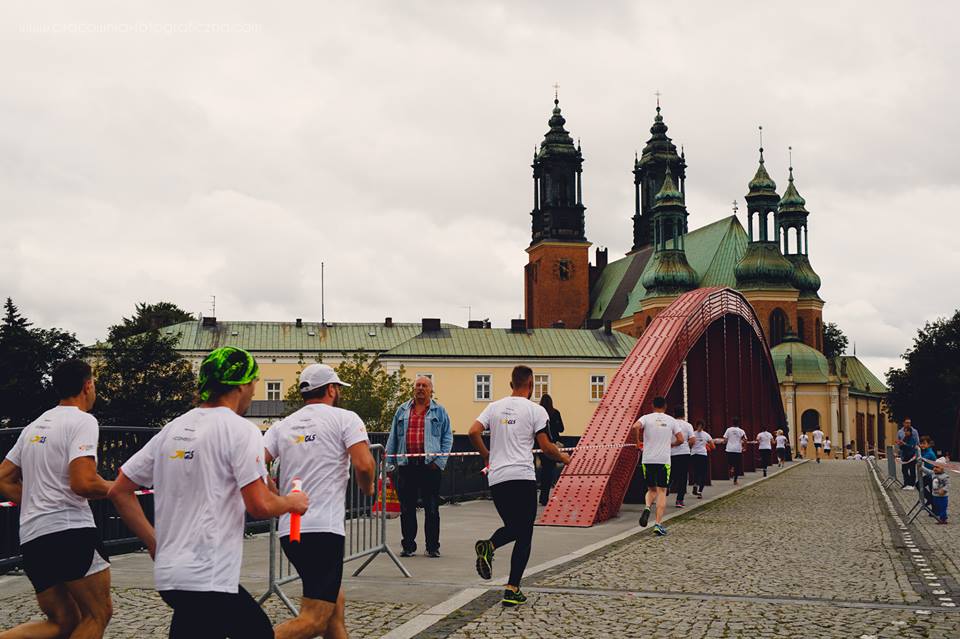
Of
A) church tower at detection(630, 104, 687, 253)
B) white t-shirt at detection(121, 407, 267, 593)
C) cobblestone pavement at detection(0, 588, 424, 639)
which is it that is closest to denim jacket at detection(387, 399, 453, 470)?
cobblestone pavement at detection(0, 588, 424, 639)

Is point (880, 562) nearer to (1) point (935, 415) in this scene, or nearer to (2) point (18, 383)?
(2) point (18, 383)

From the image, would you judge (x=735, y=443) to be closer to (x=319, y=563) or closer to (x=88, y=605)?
(x=319, y=563)

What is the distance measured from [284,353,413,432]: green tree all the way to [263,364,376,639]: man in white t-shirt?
57.3 metres

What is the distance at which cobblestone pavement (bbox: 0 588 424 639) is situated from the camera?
24.0 feet

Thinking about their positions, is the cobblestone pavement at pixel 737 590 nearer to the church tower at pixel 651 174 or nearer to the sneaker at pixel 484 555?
the sneaker at pixel 484 555

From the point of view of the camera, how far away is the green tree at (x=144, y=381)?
55.2 m

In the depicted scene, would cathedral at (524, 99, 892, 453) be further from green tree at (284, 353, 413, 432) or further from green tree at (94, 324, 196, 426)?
green tree at (94, 324, 196, 426)

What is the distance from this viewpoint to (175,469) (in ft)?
14.5

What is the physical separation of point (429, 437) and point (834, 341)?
4175 inches

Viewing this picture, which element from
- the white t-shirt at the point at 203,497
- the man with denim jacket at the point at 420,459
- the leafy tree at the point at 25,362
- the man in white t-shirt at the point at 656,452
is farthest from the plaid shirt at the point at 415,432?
the leafy tree at the point at 25,362

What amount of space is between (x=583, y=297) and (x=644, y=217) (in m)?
14.9

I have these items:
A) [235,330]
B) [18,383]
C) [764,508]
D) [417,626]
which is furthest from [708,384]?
[235,330]

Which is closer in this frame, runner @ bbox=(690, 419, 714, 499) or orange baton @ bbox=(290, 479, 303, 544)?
orange baton @ bbox=(290, 479, 303, 544)

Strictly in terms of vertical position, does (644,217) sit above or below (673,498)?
above
